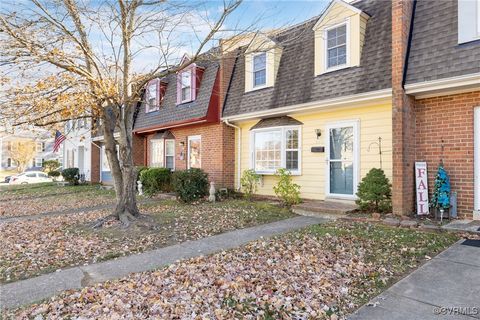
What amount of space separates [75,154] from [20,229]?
18634 mm

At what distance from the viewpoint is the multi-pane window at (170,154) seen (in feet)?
50.3

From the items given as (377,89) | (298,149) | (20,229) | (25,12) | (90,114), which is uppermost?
(25,12)

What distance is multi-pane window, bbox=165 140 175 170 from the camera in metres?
15.3

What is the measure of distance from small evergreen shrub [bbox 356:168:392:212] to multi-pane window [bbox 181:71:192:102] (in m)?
8.26

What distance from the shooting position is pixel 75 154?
2439 cm

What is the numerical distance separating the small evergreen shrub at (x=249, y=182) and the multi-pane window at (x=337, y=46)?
433 cm

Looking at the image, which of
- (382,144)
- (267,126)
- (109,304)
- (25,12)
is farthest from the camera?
(267,126)

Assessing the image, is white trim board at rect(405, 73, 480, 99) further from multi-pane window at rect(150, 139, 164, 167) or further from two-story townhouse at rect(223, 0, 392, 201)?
multi-pane window at rect(150, 139, 164, 167)

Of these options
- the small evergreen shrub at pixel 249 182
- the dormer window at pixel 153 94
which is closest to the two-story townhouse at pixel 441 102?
the small evergreen shrub at pixel 249 182

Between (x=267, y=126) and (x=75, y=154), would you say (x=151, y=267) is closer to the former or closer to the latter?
(x=267, y=126)

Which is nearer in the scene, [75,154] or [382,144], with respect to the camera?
[382,144]

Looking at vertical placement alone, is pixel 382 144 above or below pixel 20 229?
above

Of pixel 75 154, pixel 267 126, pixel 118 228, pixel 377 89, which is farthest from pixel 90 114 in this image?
pixel 75 154

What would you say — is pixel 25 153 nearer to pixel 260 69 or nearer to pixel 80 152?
pixel 80 152
